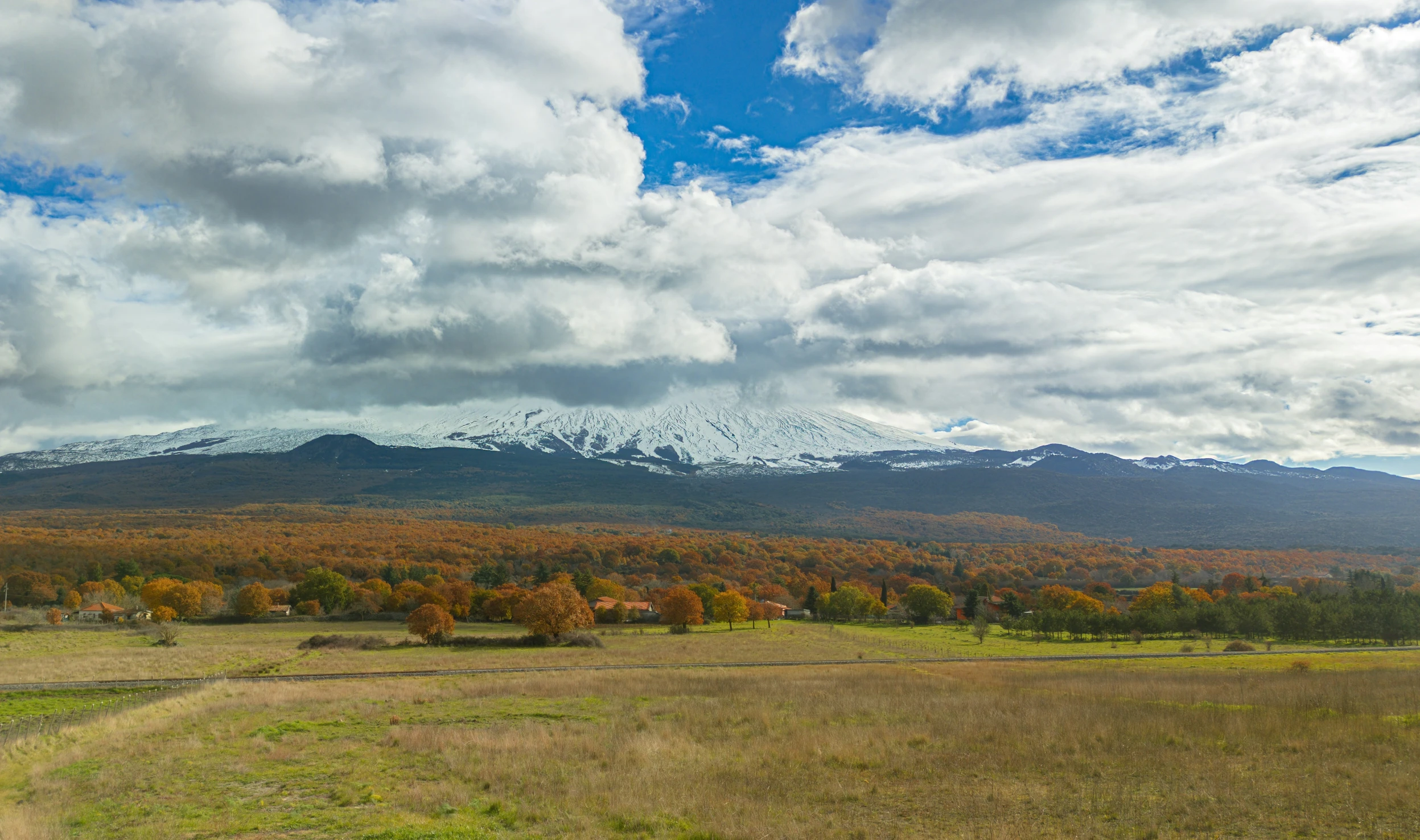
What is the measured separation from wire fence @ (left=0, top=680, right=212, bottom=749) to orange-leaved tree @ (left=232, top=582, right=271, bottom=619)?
183 feet

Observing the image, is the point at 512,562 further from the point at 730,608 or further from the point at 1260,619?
the point at 1260,619

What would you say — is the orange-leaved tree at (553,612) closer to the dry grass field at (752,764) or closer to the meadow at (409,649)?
the meadow at (409,649)

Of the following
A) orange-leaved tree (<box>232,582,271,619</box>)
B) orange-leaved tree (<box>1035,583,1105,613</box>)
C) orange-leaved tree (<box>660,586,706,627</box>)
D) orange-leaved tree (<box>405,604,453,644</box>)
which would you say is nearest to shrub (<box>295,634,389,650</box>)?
orange-leaved tree (<box>405,604,453,644</box>)

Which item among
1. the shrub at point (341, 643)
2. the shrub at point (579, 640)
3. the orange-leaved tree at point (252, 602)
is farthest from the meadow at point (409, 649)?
the orange-leaved tree at point (252, 602)

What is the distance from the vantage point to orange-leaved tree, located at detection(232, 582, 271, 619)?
305 feet

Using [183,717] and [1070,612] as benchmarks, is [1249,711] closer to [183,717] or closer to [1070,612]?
[183,717]

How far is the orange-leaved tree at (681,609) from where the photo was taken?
85625 millimetres

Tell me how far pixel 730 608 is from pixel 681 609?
7976mm

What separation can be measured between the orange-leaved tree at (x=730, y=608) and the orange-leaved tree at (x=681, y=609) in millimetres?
4421

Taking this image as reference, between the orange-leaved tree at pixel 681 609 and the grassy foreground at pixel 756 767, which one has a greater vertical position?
the grassy foreground at pixel 756 767

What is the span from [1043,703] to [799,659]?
90.1 feet

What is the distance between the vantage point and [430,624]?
232 ft

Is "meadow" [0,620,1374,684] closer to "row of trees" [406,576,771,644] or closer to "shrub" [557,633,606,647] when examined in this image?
"shrub" [557,633,606,647]

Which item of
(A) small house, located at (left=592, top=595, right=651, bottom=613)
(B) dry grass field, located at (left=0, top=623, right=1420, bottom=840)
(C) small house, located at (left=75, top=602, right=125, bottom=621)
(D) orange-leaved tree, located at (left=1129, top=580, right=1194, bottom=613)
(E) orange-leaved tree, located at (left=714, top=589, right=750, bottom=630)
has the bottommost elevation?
(C) small house, located at (left=75, top=602, right=125, bottom=621)
